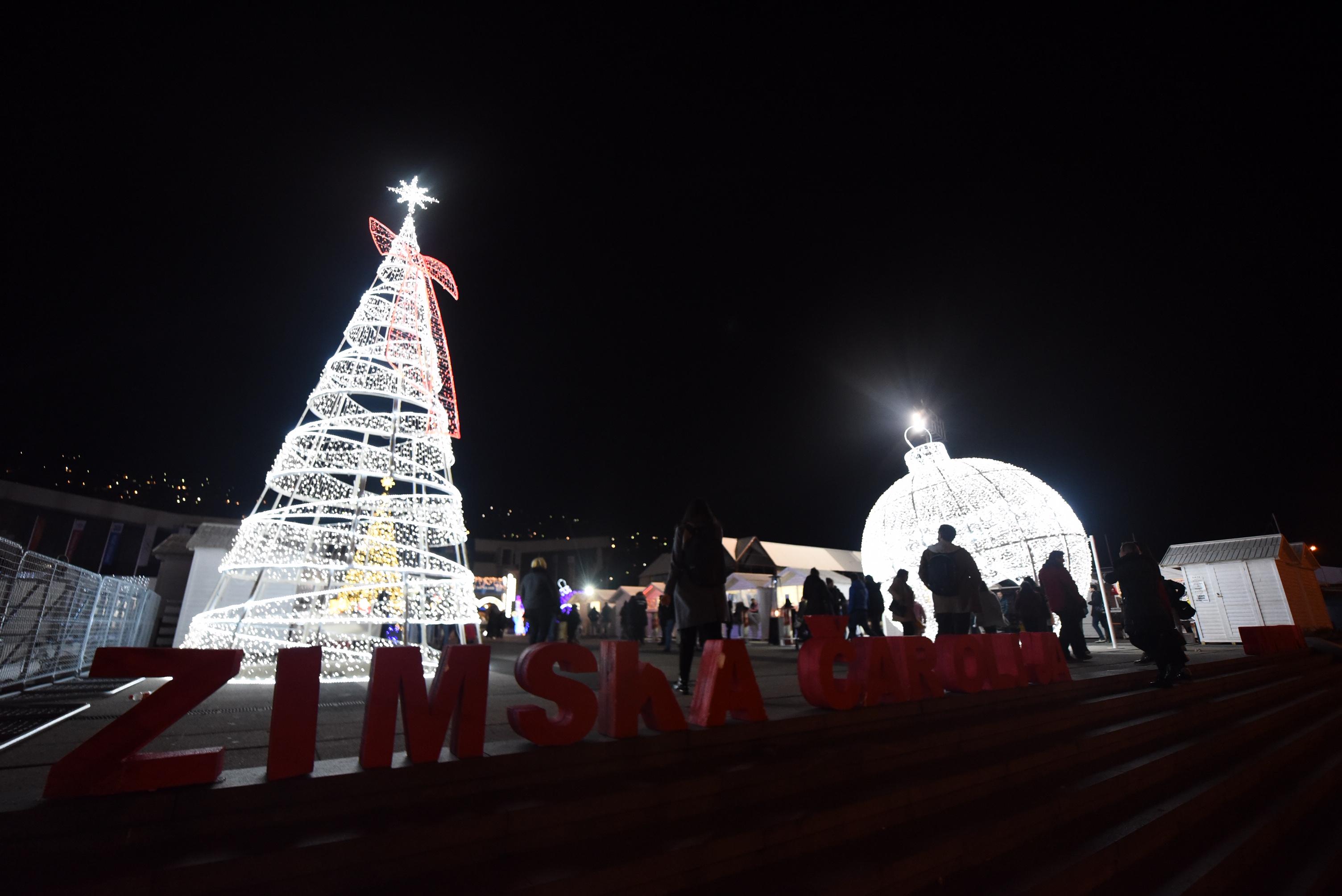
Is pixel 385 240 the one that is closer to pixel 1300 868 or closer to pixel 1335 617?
pixel 1300 868

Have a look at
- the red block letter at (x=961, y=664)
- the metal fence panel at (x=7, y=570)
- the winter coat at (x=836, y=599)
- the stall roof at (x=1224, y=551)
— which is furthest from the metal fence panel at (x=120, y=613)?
the stall roof at (x=1224, y=551)

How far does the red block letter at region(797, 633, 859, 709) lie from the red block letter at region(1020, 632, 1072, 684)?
242 cm

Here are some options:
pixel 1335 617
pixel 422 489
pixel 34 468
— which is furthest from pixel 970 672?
pixel 34 468

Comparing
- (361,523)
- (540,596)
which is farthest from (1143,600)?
(361,523)

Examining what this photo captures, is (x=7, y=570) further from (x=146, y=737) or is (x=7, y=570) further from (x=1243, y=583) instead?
(x=1243, y=583)

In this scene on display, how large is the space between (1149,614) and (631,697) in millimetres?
6322

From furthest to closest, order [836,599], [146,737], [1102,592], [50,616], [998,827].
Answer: [836,599]
[1102,592]
[50,616]
[998,827]
[146,737]

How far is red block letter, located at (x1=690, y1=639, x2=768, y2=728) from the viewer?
3422 millimetres

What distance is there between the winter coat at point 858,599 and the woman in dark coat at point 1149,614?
4885 millimetres

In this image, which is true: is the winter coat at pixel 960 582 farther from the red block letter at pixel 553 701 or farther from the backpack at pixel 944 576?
the red block letter at pixel 553 701

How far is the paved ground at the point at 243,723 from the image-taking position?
105 inches

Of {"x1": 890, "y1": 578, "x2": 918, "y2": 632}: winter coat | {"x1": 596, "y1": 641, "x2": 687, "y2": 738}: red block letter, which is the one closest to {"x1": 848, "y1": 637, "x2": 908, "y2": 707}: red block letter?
{"x1": 596, "y1": 641, "x2": 687, "y2": 738}: red block letter

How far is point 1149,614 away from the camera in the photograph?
246 inches

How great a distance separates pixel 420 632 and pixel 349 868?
272 inches
